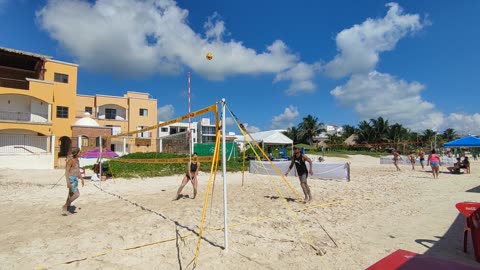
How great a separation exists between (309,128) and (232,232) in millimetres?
48588

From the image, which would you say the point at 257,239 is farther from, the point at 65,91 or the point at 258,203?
the point at 65,91

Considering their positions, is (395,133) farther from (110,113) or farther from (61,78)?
(61,78)

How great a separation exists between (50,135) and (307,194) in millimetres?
22213

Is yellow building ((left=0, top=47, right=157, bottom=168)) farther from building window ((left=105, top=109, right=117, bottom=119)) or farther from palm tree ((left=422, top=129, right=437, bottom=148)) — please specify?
palm tree ((left=422, top=129, right=437, bottom=148))

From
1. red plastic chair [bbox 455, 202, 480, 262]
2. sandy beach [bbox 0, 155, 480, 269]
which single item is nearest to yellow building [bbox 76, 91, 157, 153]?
sandy beach [bbox 0, 155, 480, 269]

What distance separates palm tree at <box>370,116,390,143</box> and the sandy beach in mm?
44774

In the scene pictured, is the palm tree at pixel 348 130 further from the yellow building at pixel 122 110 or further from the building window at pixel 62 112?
the building window at pixel 62 112

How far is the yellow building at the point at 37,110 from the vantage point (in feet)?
67.6

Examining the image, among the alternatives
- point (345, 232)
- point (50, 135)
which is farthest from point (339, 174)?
point (50, 135)

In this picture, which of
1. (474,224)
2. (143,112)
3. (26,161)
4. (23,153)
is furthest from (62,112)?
(474,224)

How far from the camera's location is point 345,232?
5164 mm

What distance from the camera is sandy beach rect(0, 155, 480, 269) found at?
397cm

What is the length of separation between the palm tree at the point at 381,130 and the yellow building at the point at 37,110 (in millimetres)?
37242

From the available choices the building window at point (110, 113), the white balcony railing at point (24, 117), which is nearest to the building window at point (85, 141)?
the white balcony railing at point (24, 117)
